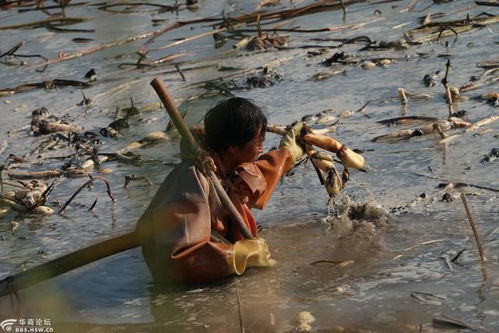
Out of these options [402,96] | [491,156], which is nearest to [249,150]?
[491,156]

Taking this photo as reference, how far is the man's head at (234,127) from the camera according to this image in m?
4.22

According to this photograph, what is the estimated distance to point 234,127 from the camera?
421 centimetres

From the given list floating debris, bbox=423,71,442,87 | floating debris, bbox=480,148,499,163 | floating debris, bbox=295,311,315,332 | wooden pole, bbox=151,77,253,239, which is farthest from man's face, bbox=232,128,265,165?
floating debris, bbox=423,71,442,87

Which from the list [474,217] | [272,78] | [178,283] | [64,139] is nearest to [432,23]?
[272,78]

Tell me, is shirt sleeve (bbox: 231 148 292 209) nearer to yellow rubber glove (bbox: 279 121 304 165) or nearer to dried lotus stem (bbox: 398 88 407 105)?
yellow rubber glove (bbox: 279 121 304 165)

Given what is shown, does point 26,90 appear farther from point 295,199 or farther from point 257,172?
point 257,172

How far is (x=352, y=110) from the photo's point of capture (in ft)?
21.0

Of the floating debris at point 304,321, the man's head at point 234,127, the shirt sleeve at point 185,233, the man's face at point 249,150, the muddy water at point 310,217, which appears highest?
the man's head at point 234,127

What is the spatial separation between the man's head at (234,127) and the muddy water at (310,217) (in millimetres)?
419

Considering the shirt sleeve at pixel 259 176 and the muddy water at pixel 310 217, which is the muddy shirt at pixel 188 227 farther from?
the muddy water at pixel 310 217

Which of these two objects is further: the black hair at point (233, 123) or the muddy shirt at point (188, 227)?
the black hair at point (233, 123)

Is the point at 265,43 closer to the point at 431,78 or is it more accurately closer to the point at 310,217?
the point at 431,78

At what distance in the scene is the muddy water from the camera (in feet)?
11.9

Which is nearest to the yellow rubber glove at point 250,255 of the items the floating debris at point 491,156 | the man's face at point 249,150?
the man's face at point 249,150
